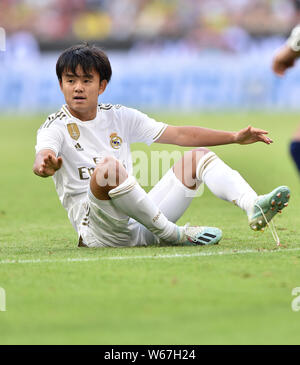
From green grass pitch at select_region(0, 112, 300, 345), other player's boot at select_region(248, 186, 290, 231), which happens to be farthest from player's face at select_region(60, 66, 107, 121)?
other player's boot at select_region(248, 186, 290, 231)

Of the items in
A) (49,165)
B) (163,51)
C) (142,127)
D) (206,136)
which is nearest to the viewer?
(49,165)

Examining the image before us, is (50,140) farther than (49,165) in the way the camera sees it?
Yes

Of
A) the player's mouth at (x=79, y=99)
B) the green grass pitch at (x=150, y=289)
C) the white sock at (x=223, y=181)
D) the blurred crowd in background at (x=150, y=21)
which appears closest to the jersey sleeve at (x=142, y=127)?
the player's mouth at (x=79, y=99)

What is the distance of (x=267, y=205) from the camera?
→ 4.92m

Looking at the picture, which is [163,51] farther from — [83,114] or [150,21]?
[83,114]

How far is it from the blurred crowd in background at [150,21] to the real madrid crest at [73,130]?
1905 cm

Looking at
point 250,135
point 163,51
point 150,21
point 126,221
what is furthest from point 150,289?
point 150,21

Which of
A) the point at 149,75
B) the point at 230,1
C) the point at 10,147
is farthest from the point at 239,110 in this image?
the point at 10,147

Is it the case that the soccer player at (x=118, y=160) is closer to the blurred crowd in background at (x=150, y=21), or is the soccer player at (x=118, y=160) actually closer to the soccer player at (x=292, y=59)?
the soccer player at (x=292, y=59)

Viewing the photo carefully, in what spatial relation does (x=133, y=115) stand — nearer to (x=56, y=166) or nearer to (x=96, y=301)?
(x=56, y=166)

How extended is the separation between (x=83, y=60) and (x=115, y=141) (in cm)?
61

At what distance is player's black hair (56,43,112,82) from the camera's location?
5.37 meters

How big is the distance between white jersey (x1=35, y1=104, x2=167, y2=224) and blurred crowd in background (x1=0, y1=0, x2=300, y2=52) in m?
18.8

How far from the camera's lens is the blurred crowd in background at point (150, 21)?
2439 centimetres
